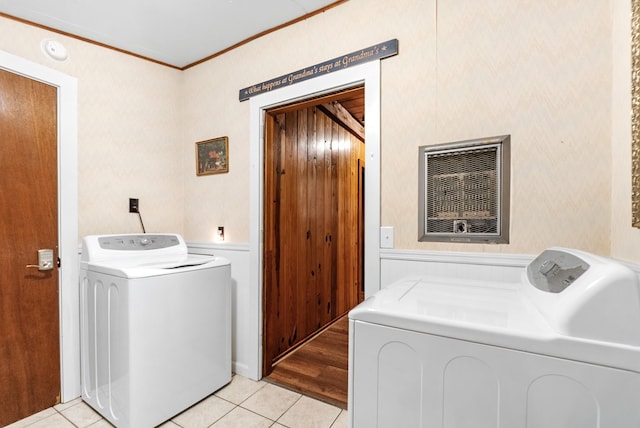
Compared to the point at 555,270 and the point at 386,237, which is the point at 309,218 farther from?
the point at 555,270

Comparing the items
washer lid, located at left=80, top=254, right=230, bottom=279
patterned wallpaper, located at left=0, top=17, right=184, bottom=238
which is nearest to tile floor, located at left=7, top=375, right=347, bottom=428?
washer lid, located at left=80, top=254, right=230, bottom=279

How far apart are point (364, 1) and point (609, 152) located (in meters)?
1.48

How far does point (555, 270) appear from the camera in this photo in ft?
2.98

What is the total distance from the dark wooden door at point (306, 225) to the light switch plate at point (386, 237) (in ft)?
2.96

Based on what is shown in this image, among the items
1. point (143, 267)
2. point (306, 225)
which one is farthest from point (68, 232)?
point (306, 225)

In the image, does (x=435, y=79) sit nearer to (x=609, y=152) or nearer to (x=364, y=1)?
(x=364, y=1)

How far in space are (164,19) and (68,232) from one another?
1561 mm

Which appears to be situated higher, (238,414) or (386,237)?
(386,237)

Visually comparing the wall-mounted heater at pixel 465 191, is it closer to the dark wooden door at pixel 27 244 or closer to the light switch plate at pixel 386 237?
the light switch plate at pixel 386 237

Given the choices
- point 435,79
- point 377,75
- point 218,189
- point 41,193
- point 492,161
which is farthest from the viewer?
point 218,189

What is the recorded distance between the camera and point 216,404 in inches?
71.7

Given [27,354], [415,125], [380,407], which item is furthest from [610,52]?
[27,354]

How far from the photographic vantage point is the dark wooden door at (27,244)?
5.43ft

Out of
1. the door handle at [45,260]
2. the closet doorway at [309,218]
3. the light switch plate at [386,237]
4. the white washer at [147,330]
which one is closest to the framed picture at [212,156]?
the closet doorway at [309,218]
